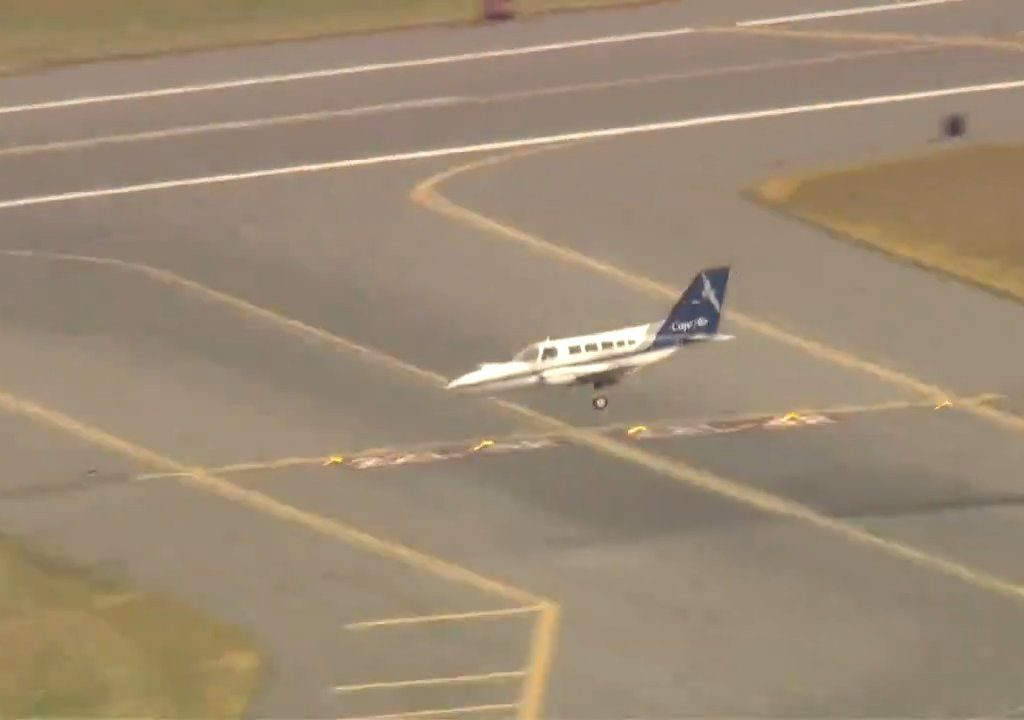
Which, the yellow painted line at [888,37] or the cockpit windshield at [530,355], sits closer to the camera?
the cockpit windshield at [530,355]

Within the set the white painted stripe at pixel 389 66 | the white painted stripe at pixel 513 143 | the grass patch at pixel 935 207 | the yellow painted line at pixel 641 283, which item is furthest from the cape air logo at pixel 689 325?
the white painted stripe at pixel 389 66

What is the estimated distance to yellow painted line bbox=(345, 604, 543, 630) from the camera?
48156 millimetres

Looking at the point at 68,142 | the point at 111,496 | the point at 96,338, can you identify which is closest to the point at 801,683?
the point at 111,496

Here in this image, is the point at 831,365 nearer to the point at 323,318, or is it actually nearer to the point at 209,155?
the point at 323,318

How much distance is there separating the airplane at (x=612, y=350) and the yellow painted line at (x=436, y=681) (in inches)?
458

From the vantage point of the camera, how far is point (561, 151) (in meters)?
74.4

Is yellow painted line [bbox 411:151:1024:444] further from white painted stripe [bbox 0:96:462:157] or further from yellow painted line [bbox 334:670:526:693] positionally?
yellow painted line [bbox 334:670:526:693]

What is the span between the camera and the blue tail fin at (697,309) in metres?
56.1

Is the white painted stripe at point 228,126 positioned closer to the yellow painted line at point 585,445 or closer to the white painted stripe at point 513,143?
the white painted stripe at point 513,143

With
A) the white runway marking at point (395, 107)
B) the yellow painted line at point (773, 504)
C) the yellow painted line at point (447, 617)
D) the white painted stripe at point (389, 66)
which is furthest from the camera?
the white painted stripe at point (389, 66)

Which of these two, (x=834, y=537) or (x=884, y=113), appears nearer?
(x=834, y=537)

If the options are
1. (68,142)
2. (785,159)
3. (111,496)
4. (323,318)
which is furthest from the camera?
(68,142)

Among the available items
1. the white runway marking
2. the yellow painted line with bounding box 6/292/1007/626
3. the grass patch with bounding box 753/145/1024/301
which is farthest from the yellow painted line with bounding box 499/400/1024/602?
the white runway marking

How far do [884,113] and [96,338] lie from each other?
3164 centimetres
